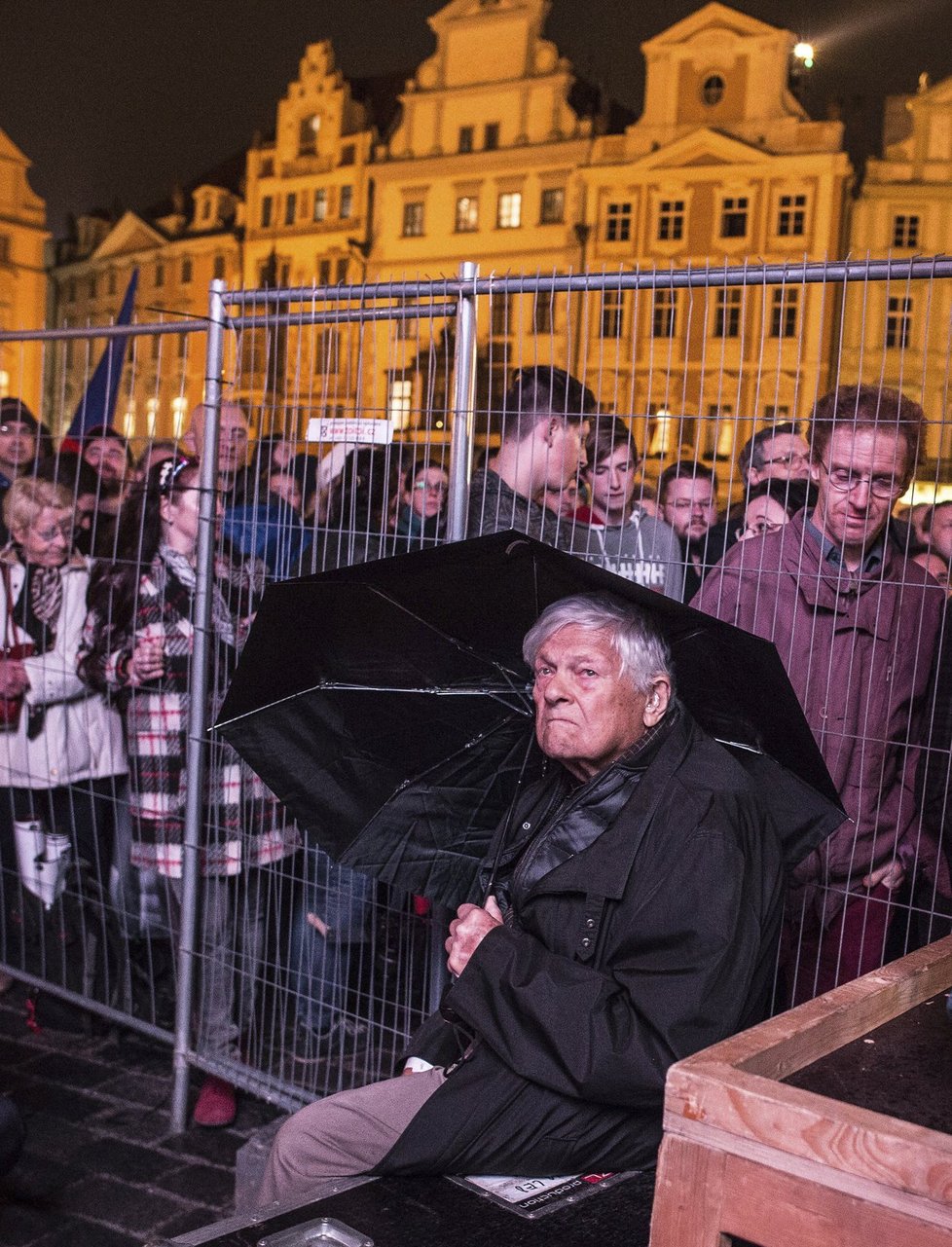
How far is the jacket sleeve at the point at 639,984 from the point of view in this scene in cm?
242

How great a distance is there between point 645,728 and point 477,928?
0.57 metres

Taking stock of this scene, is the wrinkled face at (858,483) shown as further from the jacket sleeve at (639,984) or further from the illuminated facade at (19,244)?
the illuminated facade at (19,244)

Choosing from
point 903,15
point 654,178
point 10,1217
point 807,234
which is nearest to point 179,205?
point 654,178

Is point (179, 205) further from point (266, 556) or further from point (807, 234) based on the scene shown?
point (266, 556)

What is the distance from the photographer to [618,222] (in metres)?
27.5

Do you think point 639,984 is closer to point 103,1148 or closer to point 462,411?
point 462,411

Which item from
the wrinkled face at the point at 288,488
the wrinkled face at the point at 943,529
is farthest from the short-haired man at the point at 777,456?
the wrinkled face at the point at 288,488

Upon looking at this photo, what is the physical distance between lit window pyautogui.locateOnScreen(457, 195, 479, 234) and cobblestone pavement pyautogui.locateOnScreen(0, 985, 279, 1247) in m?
27.3

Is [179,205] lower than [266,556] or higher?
higher

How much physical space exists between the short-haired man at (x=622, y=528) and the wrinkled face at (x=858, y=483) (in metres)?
0.40

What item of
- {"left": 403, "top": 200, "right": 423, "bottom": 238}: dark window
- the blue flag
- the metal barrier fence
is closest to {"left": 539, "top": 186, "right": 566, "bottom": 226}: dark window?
{"left": 403, "top": 200, "right": 423, "bottom": 238}: dark window

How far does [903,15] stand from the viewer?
1952 centimetres

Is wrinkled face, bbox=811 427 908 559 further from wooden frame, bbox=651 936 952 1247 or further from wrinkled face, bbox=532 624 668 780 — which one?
wooden frame, bbox=651 936 952 1247

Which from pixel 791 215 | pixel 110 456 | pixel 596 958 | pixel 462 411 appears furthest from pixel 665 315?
pixel 791 215
